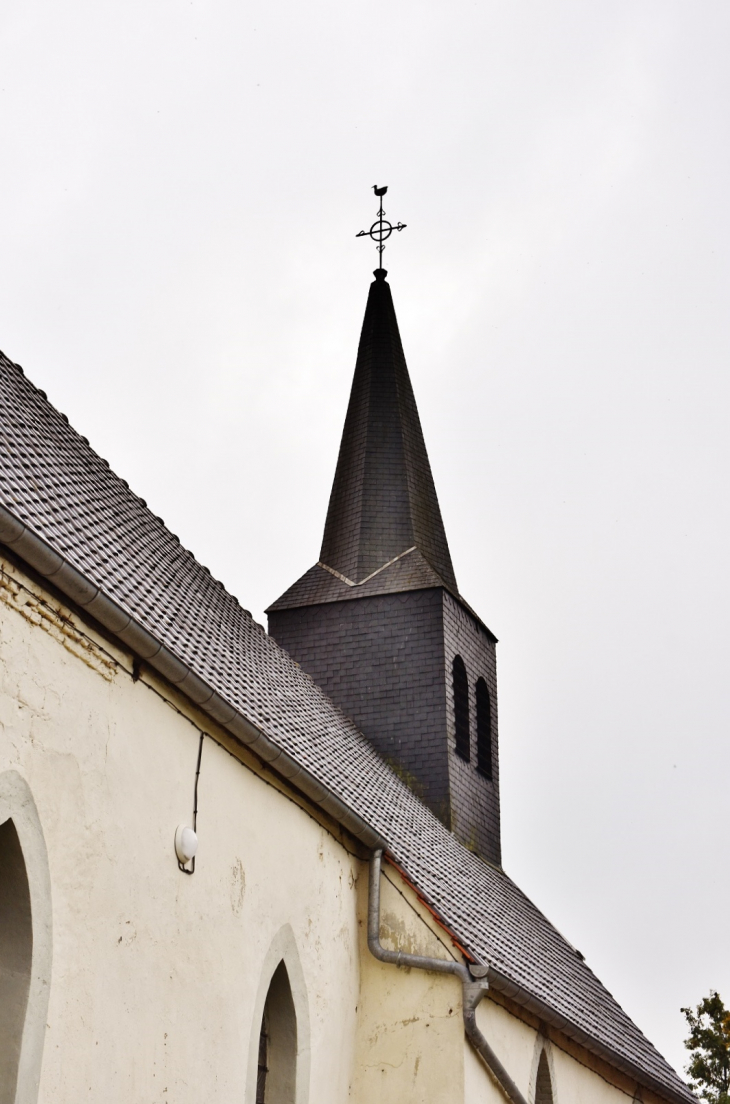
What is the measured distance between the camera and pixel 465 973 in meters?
10.4

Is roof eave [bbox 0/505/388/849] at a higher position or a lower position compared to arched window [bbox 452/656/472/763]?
lower

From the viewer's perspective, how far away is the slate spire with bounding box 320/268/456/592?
1945 cm

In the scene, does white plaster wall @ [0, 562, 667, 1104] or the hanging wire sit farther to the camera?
the hanging wire

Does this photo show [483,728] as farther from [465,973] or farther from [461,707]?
[465,973]

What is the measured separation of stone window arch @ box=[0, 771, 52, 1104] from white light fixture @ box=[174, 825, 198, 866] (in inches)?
57.4

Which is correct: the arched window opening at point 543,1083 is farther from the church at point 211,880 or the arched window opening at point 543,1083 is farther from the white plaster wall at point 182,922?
the white plaster wall at point 182,922

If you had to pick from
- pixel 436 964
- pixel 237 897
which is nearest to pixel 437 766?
pixel 436 964

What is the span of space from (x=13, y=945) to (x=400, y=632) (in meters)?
12.0

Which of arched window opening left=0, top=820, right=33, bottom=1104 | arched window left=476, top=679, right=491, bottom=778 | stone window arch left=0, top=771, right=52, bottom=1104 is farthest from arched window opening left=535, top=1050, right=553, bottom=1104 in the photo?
arched window opening left=0, top=820, right=33, bottom=1104

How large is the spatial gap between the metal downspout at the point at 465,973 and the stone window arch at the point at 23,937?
4.58 m

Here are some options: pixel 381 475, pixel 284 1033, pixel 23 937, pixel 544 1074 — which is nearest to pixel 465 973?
pixel 284 1033

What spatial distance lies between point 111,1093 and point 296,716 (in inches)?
208

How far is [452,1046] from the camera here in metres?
10.3

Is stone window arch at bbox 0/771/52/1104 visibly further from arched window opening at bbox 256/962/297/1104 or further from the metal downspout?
the metal downspout
